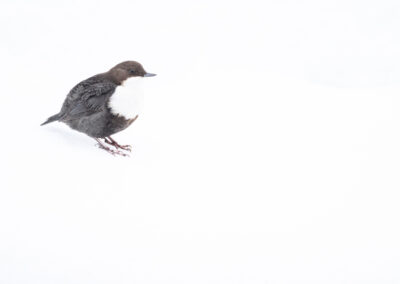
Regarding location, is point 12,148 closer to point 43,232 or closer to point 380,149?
point 43,232

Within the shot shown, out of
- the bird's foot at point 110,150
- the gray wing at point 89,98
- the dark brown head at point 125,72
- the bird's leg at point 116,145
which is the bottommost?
the bird's foot at point 110,150

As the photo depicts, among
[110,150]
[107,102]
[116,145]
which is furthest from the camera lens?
[116,145]

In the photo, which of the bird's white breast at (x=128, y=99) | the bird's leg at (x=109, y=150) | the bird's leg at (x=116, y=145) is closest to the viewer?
the bird's white breast at (x=128, y=99)

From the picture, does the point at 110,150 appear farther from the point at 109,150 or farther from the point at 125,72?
the point at 125,72

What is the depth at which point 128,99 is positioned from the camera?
4.89 metres

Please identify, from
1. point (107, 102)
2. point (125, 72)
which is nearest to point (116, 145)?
point (107, 102)

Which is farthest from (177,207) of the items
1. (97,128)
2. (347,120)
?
(347,120)

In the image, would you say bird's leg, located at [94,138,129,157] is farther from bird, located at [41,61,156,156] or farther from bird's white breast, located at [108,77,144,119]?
bird's white breast, located at [108,77,144,119]

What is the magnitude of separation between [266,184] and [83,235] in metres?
1.93

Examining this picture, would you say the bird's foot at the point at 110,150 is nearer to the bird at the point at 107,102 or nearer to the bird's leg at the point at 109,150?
A: the bird's leg at the point at 109,150

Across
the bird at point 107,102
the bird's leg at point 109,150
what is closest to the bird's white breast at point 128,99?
the bird at point 107,102

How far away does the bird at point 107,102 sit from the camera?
16.0 ft

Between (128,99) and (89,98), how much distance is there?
364mm

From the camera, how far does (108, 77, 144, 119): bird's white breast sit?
15.9 feet
